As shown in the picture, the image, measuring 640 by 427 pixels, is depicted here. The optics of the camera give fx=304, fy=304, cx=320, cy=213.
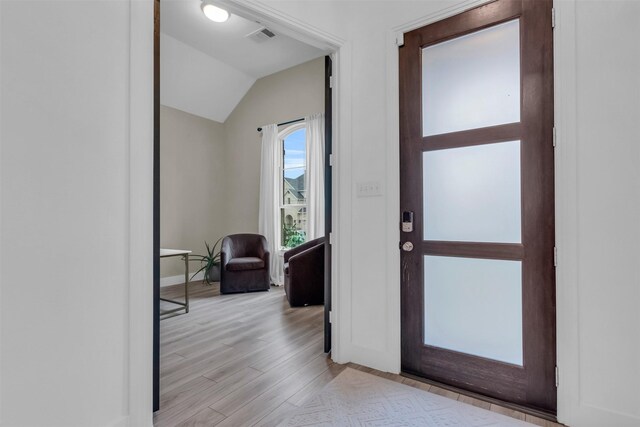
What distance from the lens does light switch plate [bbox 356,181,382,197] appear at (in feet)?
7.55

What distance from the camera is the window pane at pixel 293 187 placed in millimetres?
5348

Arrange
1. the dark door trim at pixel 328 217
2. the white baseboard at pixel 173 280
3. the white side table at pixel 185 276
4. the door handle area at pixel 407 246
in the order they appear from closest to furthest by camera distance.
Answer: the door handle area at pixel 407 246 → the dark door trim at pixel 328 217 → the white side table at pixel 185 276 → the white baseboard at pixel 173 280

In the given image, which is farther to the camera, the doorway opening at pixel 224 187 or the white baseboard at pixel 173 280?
the white baseboard at pixel 173 280

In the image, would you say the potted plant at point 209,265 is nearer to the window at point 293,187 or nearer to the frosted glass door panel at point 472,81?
the window at point 293,187

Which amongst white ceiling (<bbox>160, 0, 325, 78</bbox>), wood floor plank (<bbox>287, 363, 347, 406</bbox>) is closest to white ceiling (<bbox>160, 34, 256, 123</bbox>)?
white ceiling (<bbox>160, 0, 325, 78</bbox>)

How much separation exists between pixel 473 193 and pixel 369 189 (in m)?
0.72

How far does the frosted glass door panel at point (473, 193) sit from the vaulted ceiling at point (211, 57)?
2.99m

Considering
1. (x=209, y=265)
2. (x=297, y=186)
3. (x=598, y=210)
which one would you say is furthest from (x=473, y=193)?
(x=209, y=265)

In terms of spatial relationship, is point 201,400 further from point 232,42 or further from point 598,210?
point 232,42

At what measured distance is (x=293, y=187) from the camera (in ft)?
17.9
